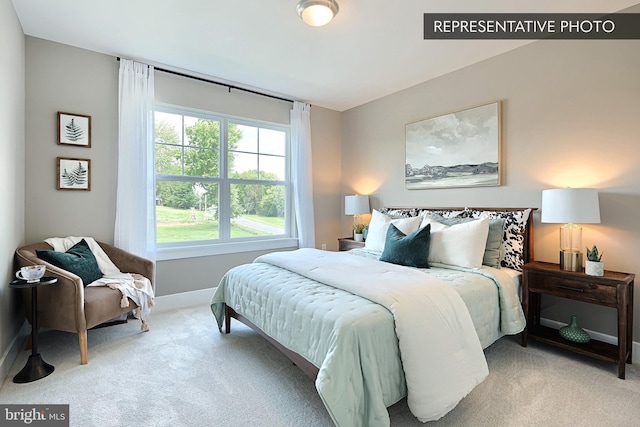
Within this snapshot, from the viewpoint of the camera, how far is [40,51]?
9.36 ft

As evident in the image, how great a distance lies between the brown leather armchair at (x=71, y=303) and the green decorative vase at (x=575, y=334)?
11.8 ft

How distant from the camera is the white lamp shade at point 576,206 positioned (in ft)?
7.51

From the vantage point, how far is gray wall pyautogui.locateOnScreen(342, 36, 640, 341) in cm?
240

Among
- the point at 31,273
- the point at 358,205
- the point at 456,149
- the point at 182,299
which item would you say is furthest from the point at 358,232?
the point at 31,273

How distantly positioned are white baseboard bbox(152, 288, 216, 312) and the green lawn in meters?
0.64

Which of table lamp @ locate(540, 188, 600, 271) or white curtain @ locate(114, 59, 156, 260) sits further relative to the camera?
white curtain @ locate(114, 59, 156, 260)

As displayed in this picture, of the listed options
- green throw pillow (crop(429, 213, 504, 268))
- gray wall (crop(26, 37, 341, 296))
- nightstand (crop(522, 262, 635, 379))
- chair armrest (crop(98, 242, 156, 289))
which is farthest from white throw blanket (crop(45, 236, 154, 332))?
nightstand (crop(522, 262, 635, 379))

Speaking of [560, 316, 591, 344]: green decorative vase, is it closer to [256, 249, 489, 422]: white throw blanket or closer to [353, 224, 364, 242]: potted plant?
[256, 249, 489, 422]: white throw blanket

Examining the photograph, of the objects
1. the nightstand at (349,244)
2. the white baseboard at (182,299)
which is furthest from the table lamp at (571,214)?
the white baseboard at (182,299)

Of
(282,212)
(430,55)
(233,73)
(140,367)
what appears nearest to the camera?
(140,367)

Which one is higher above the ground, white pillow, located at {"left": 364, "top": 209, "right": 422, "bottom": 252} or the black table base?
white pillow, located at {"left": 364, "top": 209, "right": 422, "bottom": 252}

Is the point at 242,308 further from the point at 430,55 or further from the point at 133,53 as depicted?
the point at 430,55

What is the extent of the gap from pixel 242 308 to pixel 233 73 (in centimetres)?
264

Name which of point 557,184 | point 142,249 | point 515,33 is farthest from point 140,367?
point 515,33
